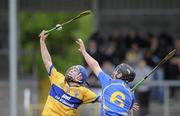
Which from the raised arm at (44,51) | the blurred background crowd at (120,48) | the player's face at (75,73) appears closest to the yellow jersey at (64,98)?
the player's face at (75,73)

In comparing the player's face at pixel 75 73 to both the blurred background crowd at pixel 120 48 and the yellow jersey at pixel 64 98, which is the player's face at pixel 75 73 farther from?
the blurred background crowd at pixel 120 48

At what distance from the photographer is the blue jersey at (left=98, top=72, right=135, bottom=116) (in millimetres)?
9391

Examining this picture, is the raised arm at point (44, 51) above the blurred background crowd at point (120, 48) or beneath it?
above

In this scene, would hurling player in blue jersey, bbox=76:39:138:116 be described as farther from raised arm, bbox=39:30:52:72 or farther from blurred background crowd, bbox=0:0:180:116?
blurred background crowd, bbox=0:0:180:116

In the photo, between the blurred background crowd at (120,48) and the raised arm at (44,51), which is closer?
the raised arm at (44,51)

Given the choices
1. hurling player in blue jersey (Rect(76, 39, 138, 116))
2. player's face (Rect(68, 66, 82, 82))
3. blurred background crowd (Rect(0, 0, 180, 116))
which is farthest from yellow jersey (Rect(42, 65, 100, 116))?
blurred background crowd (Rect(0, 0, 180, 116))

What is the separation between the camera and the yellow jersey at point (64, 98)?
10.0 meters

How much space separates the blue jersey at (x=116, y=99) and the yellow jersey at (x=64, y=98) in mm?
721

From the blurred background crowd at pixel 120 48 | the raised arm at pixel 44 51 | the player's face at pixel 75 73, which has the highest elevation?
the raised arm at pixel 44 51

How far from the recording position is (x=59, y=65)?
2753 centimetres

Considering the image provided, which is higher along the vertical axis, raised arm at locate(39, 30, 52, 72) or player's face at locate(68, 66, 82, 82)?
raised arm at locate(39, 30, 52, 72)

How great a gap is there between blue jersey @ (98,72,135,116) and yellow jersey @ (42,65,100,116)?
0.72 metres

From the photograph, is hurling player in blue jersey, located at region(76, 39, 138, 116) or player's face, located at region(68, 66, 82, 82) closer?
hurling player in blue jersey, located at region(76, 39, 138, 116)

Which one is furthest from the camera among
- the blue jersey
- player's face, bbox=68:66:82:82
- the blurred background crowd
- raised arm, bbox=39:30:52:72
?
the blurred background crowd
